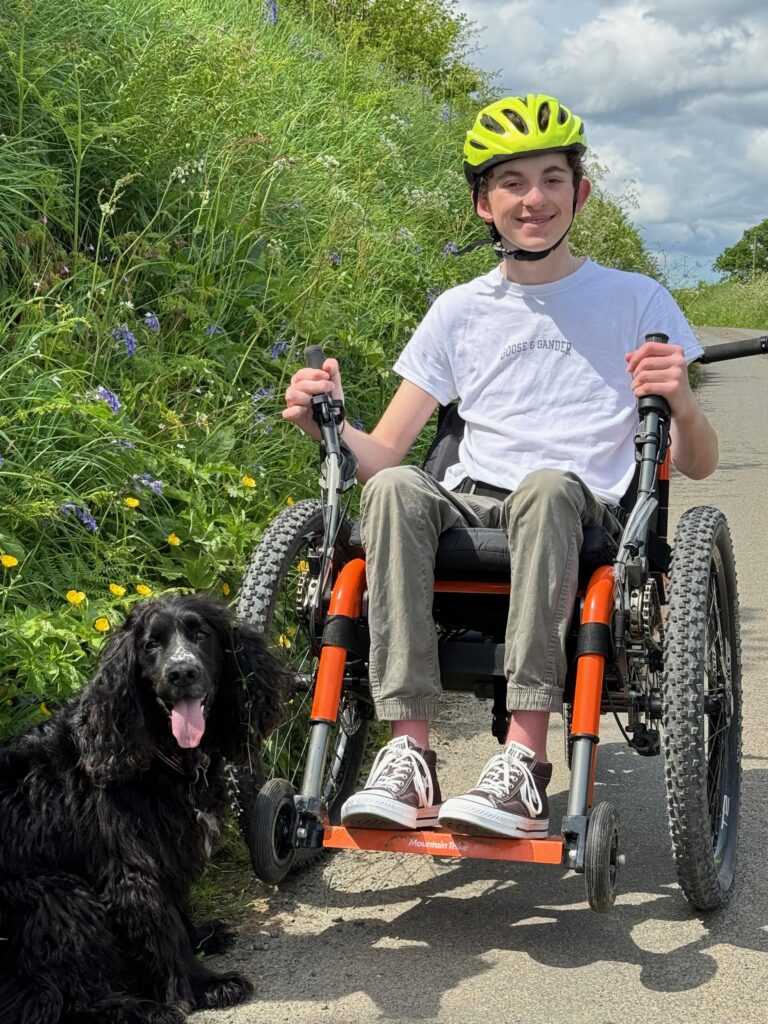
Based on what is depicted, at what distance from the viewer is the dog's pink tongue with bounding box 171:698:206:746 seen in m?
2.68

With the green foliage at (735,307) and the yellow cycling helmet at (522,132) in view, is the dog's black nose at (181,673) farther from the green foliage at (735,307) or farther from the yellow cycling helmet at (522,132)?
the green foliage at (735,307)

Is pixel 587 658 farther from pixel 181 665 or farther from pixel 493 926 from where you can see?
pixel 181 665

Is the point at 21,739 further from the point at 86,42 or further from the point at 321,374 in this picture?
the point at 86,42

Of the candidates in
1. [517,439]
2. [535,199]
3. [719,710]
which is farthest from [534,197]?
[719,710]

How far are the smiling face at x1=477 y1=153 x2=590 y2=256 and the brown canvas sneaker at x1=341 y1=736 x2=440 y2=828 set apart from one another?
144 centimetres

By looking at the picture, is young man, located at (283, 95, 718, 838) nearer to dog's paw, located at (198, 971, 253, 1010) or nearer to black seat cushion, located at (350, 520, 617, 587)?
black seat cushion, located at (350, 520, 617, 587)

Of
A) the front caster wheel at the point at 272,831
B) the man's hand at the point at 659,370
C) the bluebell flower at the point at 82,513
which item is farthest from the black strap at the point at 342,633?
the bluebell flower at the point at 82,513

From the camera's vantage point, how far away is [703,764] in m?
2.80

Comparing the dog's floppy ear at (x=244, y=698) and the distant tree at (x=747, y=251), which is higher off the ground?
the distant tree at (x=747, y=251)

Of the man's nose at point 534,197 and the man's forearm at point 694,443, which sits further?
the man's nose at point 534,197

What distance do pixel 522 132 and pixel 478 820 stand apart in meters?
1.84

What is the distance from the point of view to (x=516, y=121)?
346 cm

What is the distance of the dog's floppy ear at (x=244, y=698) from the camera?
2875mm

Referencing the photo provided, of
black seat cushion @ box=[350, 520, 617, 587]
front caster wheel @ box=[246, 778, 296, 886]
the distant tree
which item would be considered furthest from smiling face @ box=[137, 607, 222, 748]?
the distant tree
